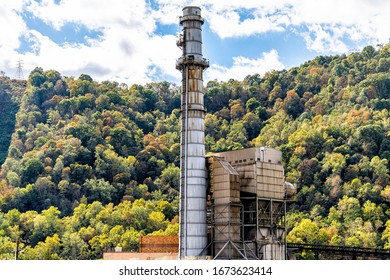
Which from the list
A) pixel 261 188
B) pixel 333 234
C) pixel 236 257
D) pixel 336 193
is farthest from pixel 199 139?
pixel 336 193

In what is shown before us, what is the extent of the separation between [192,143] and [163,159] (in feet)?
315

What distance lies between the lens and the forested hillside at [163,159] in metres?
126

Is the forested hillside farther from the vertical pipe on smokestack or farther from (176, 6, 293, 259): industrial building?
the vertical pipe on smokestack

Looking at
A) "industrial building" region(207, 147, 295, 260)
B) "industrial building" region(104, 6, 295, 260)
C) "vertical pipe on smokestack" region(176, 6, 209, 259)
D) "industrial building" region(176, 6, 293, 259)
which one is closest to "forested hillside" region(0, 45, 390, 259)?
"industrial building" region(207, 147, 295, 260)

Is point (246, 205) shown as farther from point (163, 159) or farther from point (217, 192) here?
point (163, 159)

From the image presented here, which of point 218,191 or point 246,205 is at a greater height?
point 218,191

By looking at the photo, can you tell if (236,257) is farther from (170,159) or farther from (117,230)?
(170,159)

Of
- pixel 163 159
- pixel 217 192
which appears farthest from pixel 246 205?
pixel 163 159

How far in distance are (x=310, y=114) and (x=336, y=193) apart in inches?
1799

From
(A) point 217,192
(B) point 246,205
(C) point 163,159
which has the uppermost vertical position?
(C) point 163,159

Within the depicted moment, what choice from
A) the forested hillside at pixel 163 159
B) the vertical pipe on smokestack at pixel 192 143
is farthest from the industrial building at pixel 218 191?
the forested hillside at pixel 163 159

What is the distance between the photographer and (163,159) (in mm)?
168125

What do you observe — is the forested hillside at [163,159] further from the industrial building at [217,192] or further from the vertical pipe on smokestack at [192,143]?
the vertical pipe on smokestack at [192,143]

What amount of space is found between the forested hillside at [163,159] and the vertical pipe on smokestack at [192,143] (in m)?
48.5
